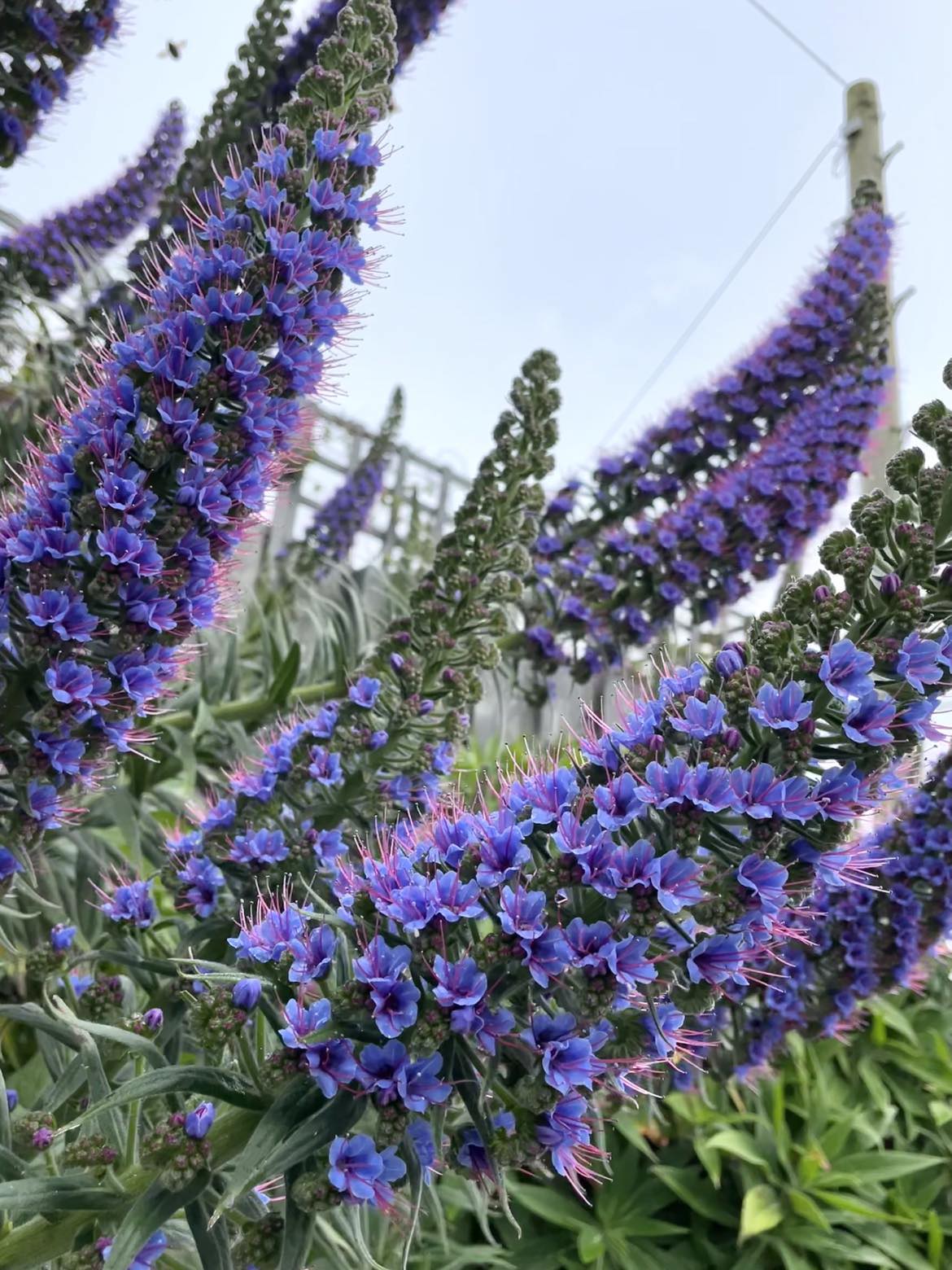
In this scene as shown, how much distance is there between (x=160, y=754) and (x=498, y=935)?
166 cm

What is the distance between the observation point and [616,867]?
1.05 meters

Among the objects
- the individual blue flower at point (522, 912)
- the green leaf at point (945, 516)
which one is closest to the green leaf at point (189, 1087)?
the individual blue flower at point (522, 912)

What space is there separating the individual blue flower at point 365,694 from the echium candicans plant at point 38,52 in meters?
1.45

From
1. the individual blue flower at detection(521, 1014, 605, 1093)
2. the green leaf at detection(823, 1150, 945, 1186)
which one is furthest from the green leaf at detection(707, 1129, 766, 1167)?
the individual blue flower at detection(521, 1014, 605, 1093)

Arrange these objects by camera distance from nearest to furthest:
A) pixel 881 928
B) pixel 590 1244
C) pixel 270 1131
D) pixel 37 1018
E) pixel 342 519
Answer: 1. pixel 270 1131
2. pixel 37 1018
3. pixel 881 928
4. pixel 590 1244
5. pixel 342 519

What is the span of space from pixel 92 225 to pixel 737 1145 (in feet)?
11.8

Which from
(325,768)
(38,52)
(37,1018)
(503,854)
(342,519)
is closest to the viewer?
(503,854)

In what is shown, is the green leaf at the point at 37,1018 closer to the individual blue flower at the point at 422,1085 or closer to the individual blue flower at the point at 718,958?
the individual blue flower at the point at 422,1085

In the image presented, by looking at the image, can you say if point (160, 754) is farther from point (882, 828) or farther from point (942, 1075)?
point (942, 1075)

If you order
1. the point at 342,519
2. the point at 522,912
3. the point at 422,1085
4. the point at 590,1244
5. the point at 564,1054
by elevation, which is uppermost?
the point at 342,519

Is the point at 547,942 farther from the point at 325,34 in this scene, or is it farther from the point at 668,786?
the point at 325,34

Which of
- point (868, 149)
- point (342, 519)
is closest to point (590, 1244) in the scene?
point (342, 519)

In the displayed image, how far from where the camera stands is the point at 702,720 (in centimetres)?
109

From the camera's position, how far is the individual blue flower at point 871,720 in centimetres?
106
